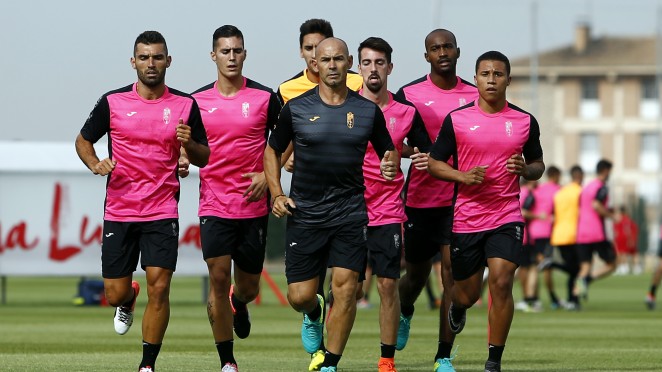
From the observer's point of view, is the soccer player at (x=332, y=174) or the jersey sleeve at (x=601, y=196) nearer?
the soccer player at (x=332, y=174)

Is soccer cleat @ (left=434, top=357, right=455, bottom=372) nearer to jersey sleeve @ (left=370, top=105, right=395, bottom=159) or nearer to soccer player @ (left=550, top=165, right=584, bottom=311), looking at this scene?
jersey sleeve @ (left=370, top=105, right=395, bottom=159)

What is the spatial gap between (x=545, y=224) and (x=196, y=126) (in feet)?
56.2

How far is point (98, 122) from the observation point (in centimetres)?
1174

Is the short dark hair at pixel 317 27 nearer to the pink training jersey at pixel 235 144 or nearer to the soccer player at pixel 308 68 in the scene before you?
the soccer player at pixel 308 68

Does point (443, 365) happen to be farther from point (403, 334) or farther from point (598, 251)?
point (598, 251)

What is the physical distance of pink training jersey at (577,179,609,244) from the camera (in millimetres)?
27219

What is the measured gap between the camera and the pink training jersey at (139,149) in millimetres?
11648

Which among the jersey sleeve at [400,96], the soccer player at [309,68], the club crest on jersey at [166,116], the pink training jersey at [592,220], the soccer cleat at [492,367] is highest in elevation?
the soccer player at [309,68]

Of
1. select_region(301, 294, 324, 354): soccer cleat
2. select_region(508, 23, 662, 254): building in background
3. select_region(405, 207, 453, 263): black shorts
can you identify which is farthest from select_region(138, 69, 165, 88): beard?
select_region(508, 23, 662, 254): building in background

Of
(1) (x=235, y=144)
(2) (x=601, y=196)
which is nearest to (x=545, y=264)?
(2) (x=601, y=196)

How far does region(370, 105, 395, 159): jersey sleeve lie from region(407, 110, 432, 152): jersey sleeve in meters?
1.03

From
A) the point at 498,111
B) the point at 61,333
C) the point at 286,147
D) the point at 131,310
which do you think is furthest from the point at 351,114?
the point at 61,333

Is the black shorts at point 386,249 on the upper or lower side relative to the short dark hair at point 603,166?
lower

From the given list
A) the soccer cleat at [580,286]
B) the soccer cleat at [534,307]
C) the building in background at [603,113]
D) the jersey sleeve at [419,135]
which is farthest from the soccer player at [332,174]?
the building in background at [603,113]
